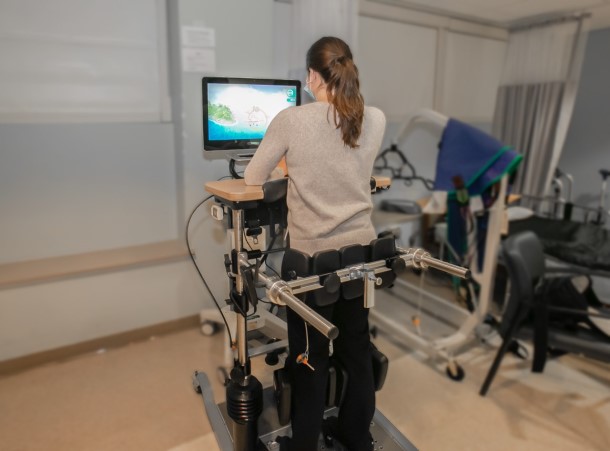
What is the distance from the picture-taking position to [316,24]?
2447mm

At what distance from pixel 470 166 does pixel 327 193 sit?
4.00 ft

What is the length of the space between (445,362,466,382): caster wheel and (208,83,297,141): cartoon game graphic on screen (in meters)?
1.59

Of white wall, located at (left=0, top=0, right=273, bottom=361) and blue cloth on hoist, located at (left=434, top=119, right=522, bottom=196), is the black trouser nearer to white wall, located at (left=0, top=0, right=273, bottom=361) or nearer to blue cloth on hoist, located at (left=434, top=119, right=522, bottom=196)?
white wall, located at (left=0, top=0, right=273, bottom=361)

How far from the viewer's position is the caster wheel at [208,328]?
271cm

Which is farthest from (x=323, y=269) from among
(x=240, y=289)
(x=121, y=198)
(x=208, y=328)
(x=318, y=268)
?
(x=121, y=198)

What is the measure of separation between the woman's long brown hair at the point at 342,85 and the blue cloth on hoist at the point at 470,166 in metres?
1.14

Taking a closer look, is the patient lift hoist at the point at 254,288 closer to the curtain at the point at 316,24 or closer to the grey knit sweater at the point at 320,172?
the grey knit sweater at the point at 320,172

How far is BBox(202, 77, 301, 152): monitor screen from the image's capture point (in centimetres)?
181

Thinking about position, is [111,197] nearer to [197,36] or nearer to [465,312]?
[197,36]

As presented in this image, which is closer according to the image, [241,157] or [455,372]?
[241,157]

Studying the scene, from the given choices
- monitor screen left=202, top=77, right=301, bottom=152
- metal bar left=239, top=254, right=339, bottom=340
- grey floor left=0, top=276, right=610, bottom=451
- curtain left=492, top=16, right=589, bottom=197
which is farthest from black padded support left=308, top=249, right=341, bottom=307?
curtain left=492, top=16, right=589, bottom=197

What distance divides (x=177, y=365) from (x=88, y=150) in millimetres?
1314

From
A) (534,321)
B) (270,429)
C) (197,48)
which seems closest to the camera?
(270,429)

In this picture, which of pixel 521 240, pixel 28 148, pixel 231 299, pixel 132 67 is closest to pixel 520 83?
pixel 521 240
